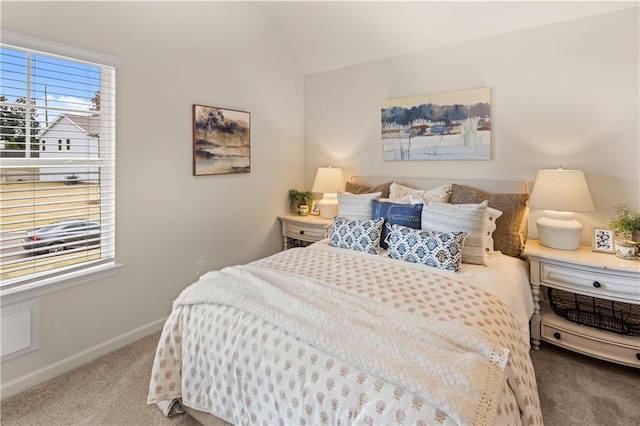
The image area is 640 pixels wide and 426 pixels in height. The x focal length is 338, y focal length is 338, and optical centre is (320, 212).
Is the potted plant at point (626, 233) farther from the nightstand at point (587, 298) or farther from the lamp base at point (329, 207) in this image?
the lamp base at point (329, 207)

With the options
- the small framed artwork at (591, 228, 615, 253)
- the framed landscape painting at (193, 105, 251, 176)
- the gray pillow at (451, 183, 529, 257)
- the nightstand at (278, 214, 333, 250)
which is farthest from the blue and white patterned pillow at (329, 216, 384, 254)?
the small framed artwork at (591, 228, 615, 253)

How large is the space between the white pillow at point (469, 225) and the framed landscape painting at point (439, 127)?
84 cm

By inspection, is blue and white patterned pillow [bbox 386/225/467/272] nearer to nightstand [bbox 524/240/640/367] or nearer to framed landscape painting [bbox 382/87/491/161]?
nightstand [bbox 524/240/640/367]

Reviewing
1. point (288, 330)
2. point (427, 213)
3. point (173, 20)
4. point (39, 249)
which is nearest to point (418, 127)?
point (427, 213)

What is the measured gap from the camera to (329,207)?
349 cm

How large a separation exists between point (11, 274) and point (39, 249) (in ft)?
0.60

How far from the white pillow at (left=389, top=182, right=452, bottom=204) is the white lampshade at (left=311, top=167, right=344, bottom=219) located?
677 mm

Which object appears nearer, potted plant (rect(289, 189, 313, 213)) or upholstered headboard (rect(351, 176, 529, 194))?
upholstered headboard (rect(351, 176, 529, 194))

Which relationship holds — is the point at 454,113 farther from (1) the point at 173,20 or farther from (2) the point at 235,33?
(1) the point at 173,20

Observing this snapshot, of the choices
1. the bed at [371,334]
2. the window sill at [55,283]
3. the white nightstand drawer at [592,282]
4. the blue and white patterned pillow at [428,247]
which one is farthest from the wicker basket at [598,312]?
the window sill at [55,283]

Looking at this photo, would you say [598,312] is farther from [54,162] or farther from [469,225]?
[54,162]

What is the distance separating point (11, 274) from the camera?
1.95m

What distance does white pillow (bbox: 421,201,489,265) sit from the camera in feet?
7.20

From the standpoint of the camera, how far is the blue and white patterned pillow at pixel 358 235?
2.43m
